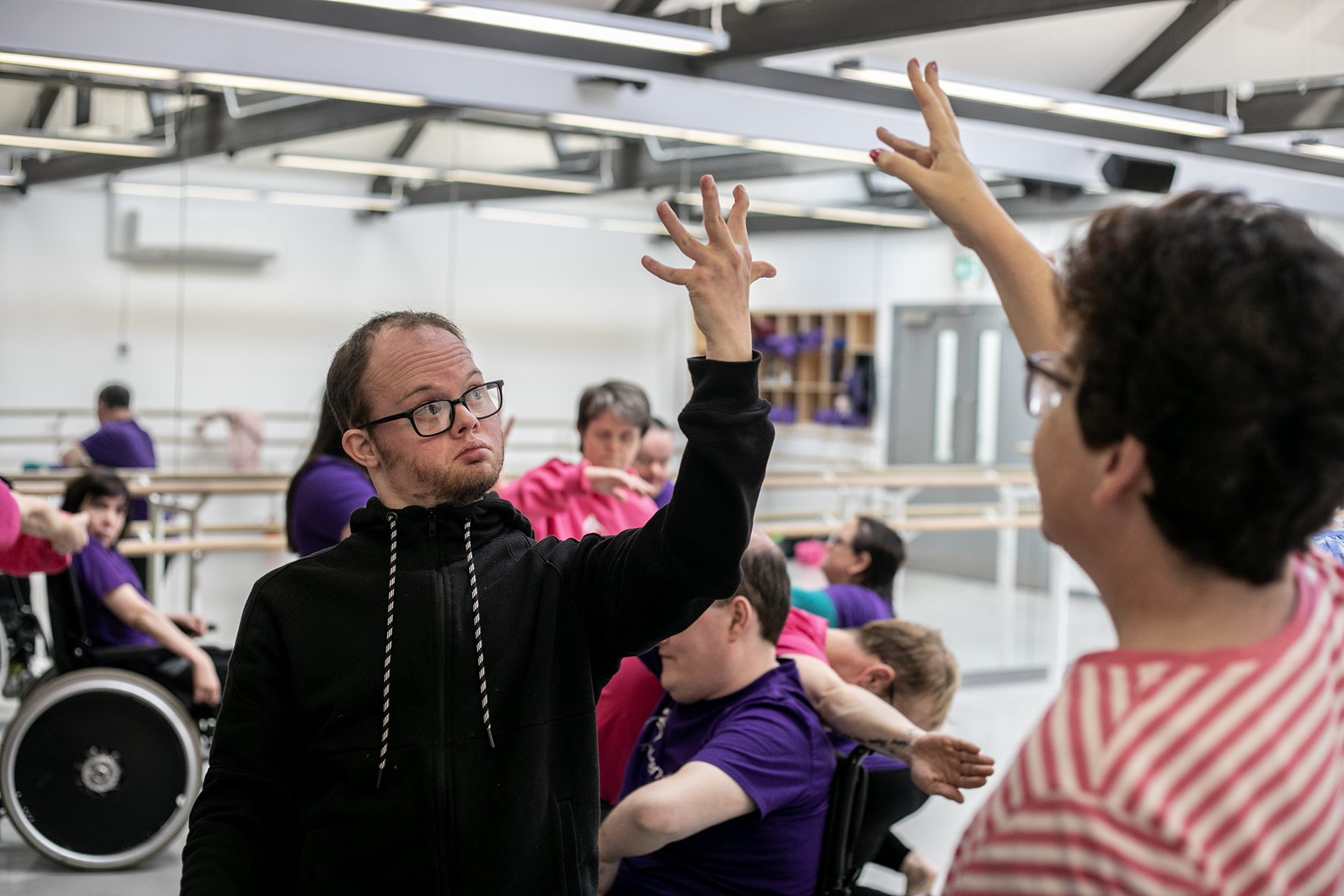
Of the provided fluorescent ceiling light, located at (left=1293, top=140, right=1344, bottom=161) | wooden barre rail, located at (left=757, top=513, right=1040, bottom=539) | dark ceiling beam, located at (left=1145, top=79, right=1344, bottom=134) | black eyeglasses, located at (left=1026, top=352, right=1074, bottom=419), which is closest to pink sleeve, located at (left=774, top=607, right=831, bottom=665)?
black eyeglasses, located at (left=1026, top=352, right=1074, bottom=419)

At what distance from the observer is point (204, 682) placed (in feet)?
13.2

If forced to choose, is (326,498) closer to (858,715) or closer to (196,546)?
(858,715)

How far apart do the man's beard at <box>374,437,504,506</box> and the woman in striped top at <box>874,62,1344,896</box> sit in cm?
77

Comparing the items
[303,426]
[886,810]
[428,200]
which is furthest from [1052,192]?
[886,810]

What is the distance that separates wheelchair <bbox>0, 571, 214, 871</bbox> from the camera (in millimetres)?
3629

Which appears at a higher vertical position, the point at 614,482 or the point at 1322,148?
the point at 1322,148

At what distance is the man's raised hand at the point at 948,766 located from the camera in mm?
1760

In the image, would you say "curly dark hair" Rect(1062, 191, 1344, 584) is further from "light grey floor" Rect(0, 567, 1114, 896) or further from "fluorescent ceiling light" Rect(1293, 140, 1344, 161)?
"fluorescent ceiling light" Rect(1293, 140, 1344, 161)

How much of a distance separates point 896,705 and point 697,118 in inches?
Answer: 165

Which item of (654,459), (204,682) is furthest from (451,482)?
(204,682)

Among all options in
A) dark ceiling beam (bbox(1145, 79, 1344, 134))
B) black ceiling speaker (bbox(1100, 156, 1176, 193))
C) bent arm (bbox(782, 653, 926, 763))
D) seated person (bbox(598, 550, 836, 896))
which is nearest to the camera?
seated person (bbox(598, 550, 836, 896))

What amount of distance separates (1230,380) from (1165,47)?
21.8ft

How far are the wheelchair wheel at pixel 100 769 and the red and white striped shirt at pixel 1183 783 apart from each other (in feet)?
11.0

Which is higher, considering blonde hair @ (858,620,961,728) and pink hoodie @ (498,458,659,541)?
pink hoodie @ (498,458,659,541)
